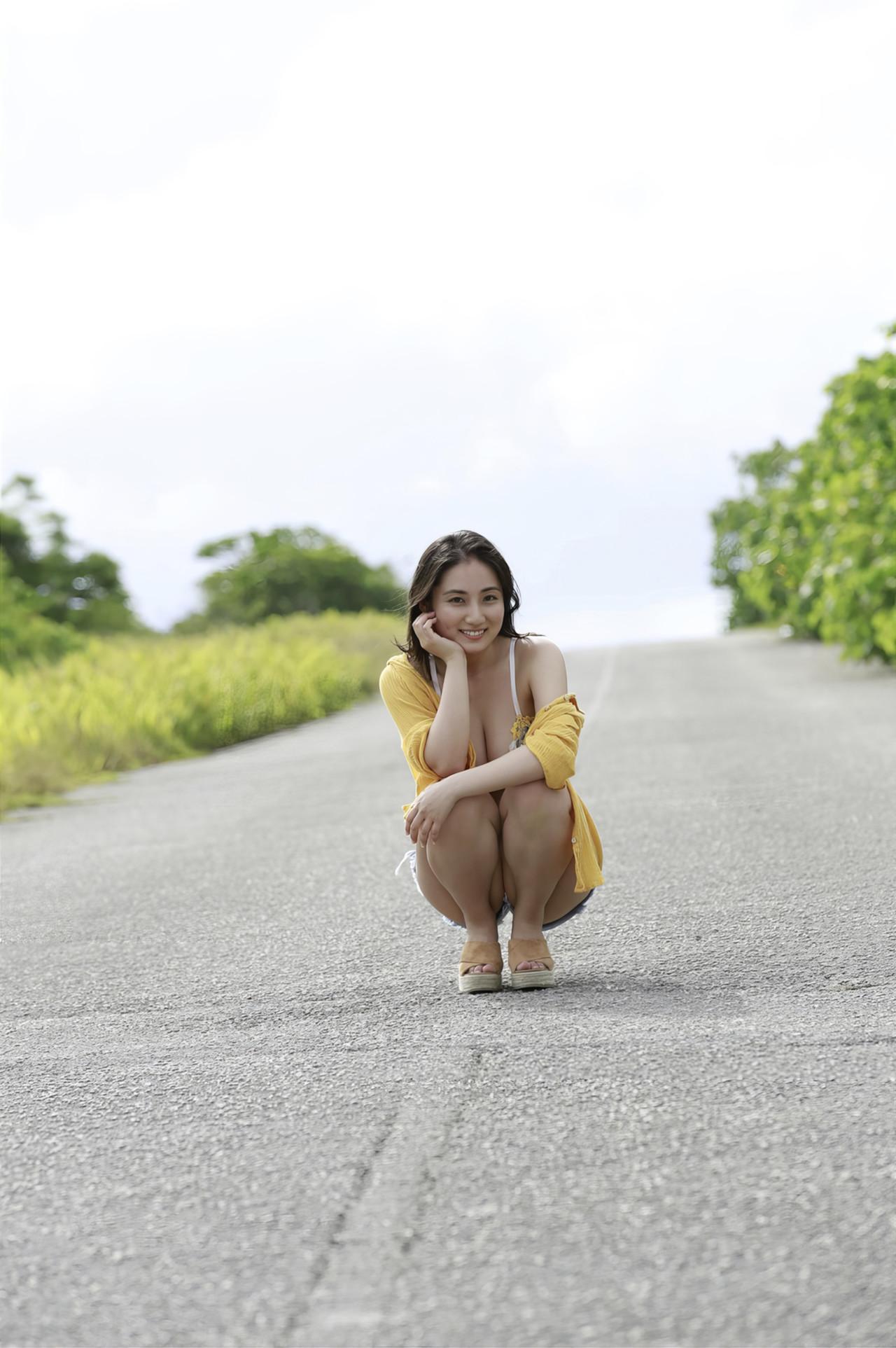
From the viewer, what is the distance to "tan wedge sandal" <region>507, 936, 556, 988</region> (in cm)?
476

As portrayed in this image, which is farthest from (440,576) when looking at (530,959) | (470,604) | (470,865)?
(530,959)

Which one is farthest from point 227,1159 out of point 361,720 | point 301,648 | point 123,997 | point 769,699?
point 301,648

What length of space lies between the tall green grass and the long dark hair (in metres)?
8.64

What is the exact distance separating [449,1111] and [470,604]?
1741 mm

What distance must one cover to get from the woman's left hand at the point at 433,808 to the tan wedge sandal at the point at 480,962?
41 centimetres

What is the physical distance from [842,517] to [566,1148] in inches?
869

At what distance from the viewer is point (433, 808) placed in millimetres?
4578

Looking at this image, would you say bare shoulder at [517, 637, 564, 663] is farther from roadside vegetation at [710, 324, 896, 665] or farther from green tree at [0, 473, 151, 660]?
green tree at [0, 473, 151, 660]

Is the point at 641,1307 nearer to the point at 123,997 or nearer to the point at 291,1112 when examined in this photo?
the point at 291,1112

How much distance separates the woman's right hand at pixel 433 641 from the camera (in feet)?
15.5

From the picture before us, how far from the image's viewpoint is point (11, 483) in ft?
163

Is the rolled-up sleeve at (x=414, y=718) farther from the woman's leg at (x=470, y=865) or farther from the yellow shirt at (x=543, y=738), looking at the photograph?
the woman's leg at (x=470, y=865)

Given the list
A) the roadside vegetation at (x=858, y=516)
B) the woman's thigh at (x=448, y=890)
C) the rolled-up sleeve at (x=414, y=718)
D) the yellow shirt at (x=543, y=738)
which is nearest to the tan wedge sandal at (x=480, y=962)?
the woman's thigh at (x=448, y=890)

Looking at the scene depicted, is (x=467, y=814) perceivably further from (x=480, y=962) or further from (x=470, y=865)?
(x=480, y=962)
